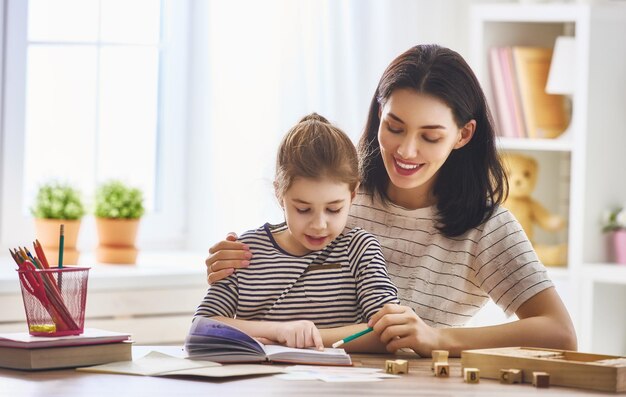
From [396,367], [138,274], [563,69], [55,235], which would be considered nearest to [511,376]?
[396,367]

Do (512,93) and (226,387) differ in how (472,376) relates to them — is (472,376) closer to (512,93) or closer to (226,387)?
(226,387)

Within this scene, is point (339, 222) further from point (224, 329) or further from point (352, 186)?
point (224, 329)

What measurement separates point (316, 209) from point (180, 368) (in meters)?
0.40

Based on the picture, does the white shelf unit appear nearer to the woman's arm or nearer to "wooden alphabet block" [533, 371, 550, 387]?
the woman's arm

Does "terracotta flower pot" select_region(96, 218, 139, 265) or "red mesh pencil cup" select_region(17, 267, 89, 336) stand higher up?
"terracotta flower pot" select_region(96, 218, 139, 265)

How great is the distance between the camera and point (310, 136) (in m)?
1.95

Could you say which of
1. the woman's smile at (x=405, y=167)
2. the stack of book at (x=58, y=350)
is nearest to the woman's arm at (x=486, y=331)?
the woman's smile at (x=405, y=167)

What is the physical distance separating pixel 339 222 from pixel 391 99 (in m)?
0.36

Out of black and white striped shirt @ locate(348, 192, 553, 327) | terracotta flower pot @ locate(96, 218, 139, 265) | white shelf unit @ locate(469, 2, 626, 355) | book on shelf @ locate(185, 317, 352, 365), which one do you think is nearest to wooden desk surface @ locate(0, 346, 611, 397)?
book on shelf @ locate(185, 317, 352, 365)

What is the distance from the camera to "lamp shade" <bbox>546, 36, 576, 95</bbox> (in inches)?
144

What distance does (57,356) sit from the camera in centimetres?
167

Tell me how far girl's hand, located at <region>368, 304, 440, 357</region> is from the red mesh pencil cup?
49cm

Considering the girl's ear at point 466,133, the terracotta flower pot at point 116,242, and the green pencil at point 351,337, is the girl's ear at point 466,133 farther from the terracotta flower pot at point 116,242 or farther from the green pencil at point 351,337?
the terracotta flower pot at point 116,242

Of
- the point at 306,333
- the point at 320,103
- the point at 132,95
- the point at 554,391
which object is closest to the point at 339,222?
the point at 306,333
